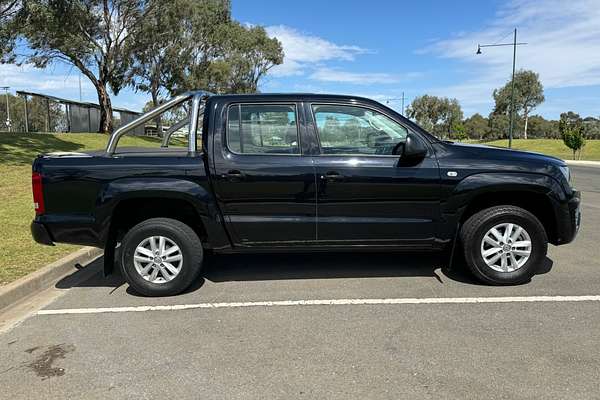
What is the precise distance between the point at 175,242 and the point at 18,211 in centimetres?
505

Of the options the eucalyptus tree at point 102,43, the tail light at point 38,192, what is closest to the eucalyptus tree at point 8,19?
the eucalyptus tree at point 102,43

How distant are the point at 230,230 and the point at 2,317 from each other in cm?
212

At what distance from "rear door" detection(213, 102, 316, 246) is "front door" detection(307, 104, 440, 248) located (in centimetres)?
16

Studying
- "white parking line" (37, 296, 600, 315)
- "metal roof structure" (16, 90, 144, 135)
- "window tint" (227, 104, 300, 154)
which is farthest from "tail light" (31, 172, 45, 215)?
"metal roof structure" (16, 90, 144, 135)

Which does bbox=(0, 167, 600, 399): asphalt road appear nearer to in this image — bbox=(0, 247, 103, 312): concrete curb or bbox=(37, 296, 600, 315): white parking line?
bbox=(37, 296, 600, 315): white parking line

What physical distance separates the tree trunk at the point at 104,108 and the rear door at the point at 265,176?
26.6 m

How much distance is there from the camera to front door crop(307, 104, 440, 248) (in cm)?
475

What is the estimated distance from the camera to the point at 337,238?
487 cm

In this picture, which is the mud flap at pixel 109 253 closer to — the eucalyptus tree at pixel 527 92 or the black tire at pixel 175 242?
the black tire at pixel 175 242

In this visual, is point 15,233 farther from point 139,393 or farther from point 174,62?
point 174,62

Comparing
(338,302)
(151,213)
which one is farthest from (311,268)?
(151,213)

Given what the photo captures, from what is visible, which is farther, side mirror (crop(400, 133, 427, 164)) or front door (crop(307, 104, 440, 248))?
front door (crop(307, 104, 440, 248))

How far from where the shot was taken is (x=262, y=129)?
491 cm

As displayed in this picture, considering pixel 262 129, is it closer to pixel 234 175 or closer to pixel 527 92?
pixel 234 175
